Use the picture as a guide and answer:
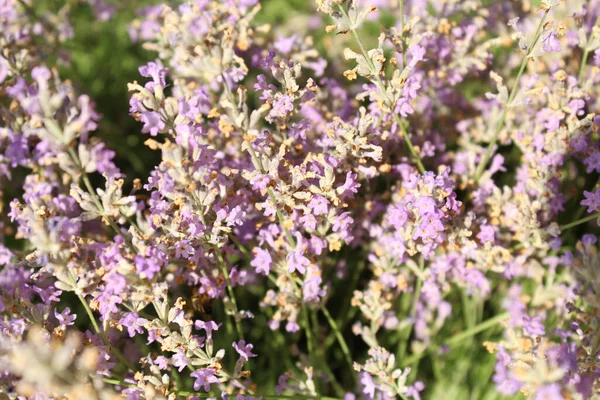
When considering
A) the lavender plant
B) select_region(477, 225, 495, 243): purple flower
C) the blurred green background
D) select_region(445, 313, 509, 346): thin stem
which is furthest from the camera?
the blurred green background

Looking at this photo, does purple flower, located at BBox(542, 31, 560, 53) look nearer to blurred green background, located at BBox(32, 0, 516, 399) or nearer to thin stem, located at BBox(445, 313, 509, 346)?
thin stem, located at BBox(445, 313, 509, 346)

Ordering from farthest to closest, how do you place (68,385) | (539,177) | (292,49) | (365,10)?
(292,49)
(539,177)
(365,10)
(68,385)

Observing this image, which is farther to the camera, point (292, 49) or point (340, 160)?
point (292, 49)

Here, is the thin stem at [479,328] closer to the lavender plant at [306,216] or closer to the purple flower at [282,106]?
the lavender plant at [306,216]

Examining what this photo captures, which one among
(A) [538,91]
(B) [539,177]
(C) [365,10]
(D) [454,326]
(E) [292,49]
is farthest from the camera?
(D) [454,326]

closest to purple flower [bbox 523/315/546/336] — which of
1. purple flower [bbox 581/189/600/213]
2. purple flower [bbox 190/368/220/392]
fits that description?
purple flower [bbox 581/189/600/213]

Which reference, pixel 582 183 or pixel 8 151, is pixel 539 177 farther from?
pixel 8 151

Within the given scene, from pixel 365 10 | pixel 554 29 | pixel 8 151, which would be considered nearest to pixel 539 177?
pixel 554 29

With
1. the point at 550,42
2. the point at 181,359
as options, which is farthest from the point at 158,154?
the point at 550,42
